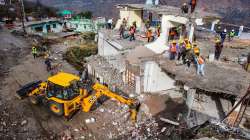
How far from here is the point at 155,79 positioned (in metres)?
13.5

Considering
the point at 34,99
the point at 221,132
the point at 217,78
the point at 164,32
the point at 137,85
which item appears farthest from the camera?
the point at 164,32

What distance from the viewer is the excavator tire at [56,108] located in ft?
37.7

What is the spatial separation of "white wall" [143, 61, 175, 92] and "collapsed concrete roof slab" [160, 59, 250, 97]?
0.85m

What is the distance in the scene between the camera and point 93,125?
1201cm

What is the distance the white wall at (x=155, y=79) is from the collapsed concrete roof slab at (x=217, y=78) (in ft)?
2.79

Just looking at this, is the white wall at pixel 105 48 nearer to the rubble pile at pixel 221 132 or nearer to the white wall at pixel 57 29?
the rubble pile at pixel 221 132

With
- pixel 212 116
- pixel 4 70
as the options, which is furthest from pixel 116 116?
pixel 4 70

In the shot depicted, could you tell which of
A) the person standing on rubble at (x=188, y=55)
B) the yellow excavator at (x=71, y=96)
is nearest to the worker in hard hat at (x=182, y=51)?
the person standing on rubble at (x=188, y=55)

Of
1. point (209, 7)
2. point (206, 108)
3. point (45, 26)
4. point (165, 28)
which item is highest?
point (209, 7)

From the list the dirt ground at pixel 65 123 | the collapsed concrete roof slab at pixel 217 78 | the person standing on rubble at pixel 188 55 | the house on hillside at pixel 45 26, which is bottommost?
the dirt ground at pixel 65 123

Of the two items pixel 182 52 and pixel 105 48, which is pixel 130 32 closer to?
pixel 105 48

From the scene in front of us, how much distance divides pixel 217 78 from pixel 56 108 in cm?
870

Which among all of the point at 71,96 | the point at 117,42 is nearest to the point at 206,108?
the point at 71,96

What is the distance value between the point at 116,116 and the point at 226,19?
42.9m
